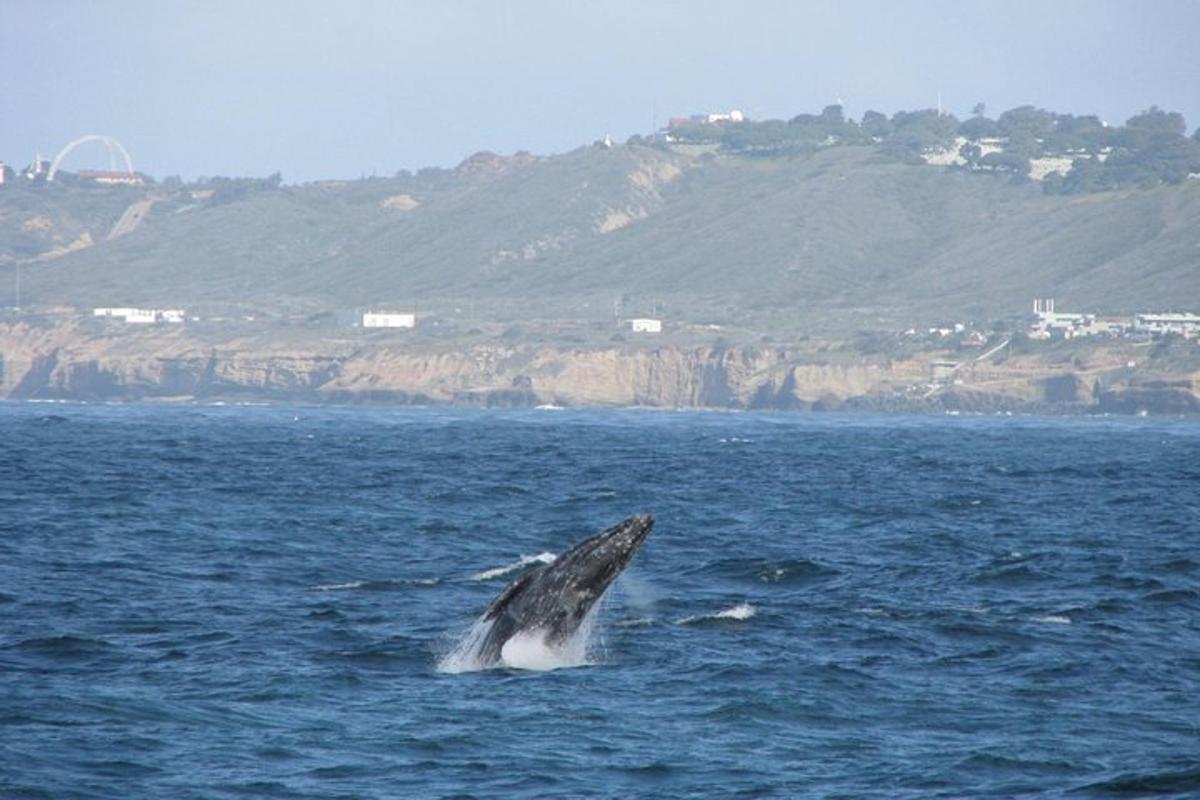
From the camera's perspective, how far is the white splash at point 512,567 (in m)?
35.1

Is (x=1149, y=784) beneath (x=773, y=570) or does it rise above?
beneath

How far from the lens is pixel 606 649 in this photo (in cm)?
2570

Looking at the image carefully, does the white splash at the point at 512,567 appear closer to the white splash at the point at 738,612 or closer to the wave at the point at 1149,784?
the white splash at the point at 738,612

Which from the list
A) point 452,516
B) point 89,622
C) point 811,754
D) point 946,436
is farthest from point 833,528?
point 946,436

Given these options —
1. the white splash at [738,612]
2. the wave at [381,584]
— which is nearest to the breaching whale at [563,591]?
the white splash at [738,612]

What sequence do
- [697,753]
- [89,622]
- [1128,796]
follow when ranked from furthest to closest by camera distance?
[89,622]
[697,753]
[1128,796]

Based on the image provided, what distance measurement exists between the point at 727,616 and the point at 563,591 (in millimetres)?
7372

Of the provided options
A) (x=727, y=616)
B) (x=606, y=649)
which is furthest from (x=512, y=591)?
(x=727, y=616)

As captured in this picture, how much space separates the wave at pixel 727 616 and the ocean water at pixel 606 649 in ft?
0.62

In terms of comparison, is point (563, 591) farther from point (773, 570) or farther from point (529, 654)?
point (773, 570)

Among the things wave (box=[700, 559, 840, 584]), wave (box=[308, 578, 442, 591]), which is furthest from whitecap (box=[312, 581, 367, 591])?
wave (box=[700, 559, 840, 584])

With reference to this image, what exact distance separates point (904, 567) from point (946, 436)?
100809mm

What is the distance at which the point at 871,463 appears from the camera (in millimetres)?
87938

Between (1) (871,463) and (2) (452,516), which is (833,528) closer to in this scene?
(2) (452,516)
